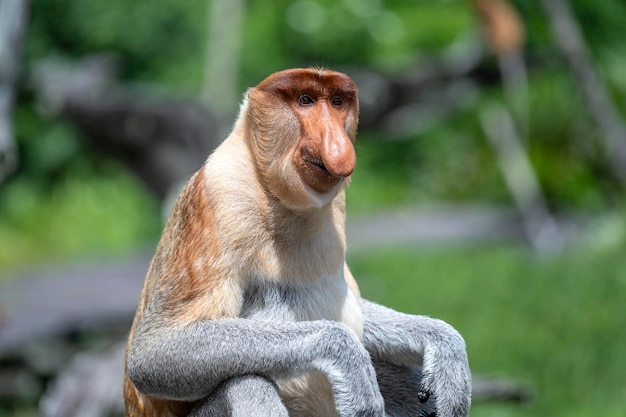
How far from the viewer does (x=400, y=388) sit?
357cm

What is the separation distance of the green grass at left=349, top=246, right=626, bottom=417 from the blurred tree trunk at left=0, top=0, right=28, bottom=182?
10.7 ft

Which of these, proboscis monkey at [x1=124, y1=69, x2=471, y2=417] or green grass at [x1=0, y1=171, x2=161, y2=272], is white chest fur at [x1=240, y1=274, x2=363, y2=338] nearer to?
proboscis monkey at [x1=124, y1=69, x2=471, y2=417]

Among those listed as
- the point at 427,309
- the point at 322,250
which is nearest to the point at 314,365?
the point at 322,250

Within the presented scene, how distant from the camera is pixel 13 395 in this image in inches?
346

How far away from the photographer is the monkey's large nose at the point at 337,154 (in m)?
2.89

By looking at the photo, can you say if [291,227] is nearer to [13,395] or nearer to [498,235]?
[13,395]

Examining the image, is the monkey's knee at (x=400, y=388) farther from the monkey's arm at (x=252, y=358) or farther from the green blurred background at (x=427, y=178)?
the green blurred background at (x=427, y=178)

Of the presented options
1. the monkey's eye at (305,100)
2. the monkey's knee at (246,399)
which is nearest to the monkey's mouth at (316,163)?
the monkey's eye at (305,100)

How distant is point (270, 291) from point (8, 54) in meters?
2.11

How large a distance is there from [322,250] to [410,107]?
9651 millimetres

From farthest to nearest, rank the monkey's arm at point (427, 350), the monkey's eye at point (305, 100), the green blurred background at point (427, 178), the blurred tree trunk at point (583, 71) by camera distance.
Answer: the blurred tree trunk at point (583, 71) < the green blurred background at point (427, 178) < the monkey's arm at point (427, 350) < the monkey's eye at point (305, 100)

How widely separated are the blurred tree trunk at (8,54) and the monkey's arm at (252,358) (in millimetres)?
1987

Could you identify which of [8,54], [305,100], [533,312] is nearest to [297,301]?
[305,100]

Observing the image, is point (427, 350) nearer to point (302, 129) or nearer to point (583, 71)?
point (302, 129)
